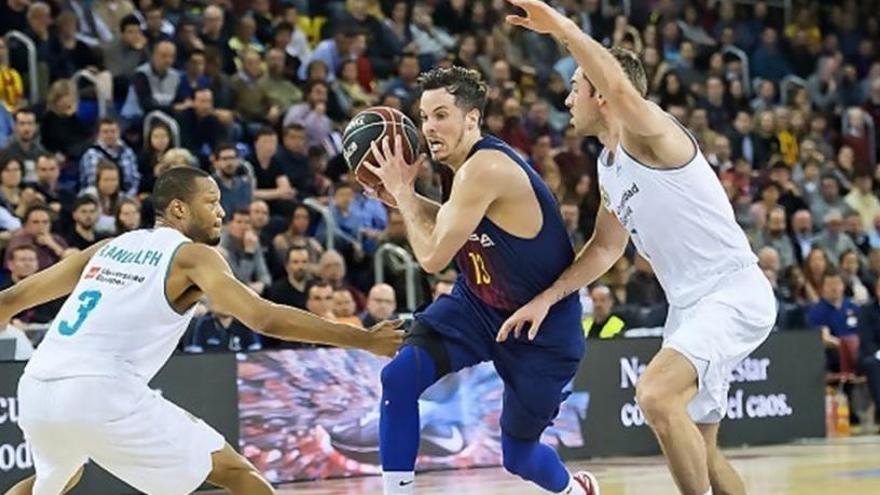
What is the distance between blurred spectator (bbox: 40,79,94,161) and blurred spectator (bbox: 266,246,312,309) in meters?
2.05

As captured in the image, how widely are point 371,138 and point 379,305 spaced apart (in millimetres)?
6038

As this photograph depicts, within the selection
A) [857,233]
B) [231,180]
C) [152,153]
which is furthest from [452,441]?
[857,233]

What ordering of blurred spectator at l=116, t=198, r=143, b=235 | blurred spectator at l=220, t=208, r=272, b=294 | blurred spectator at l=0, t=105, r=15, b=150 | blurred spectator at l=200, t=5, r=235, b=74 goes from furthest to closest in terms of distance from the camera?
blurred spectator at l=200, t=5, r=235, b=74 < blurred spectator at l=0, t=105, r=15, b=150 < blurred spectator at l=220, t=208, r=272, b=294 < blurred spectator at l=116, t=198, r=143, b=235

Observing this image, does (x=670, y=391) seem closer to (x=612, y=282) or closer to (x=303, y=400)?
(x=303, y=400)

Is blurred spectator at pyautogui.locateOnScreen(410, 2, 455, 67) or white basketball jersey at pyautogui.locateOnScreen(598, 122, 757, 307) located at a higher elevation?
white basketball jersey at pyautogui.locateOnScreen(598, 122, 757, 307)

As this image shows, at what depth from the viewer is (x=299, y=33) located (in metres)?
17.6

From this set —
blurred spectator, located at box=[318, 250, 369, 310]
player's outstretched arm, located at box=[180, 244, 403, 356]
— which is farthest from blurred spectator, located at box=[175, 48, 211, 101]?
player's outstretched arm, located at box=[180, 244, 403, 356]

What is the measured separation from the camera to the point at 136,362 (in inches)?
257

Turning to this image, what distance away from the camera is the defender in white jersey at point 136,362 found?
6.38 metres

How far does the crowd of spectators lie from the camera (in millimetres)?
13867

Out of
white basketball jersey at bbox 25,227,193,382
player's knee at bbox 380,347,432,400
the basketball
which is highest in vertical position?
the basketball

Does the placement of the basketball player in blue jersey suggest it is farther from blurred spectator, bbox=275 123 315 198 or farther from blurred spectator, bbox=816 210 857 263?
blurred spectator, bbox=816 210 857 263

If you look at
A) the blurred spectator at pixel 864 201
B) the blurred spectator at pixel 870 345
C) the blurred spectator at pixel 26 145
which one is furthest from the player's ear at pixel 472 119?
the blurred spectator at pixel 864 201

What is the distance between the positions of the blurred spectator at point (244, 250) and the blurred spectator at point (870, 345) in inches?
228
